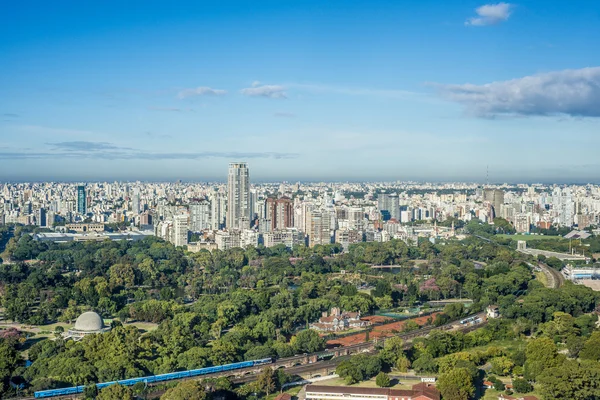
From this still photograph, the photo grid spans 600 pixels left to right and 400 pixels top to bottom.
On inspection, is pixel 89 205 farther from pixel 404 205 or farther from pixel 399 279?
pixel 399 279

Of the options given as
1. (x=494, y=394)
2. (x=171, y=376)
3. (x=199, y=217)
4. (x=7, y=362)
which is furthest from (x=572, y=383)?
(x=199, y=217)

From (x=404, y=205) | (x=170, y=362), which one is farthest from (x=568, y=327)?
(x=404, y=205)

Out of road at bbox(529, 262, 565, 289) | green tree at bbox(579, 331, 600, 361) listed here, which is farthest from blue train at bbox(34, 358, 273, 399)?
A: road at bbox(529, 262, 565, 289)

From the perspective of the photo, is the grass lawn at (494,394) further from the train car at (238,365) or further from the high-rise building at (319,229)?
the high-rise building at (319,229)

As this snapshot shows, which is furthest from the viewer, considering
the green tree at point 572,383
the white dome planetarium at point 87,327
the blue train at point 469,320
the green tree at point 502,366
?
the blue train at point 469,320

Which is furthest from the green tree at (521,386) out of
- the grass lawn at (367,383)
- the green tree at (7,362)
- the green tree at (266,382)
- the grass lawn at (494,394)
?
the green tree at (7,362)

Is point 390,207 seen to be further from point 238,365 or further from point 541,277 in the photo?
point 238,365

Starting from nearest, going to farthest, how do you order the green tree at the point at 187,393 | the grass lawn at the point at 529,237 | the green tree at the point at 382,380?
the green tree at the point at 187,393, the green tree at the point at 382,380, the grass lawn at the point at 529,237
